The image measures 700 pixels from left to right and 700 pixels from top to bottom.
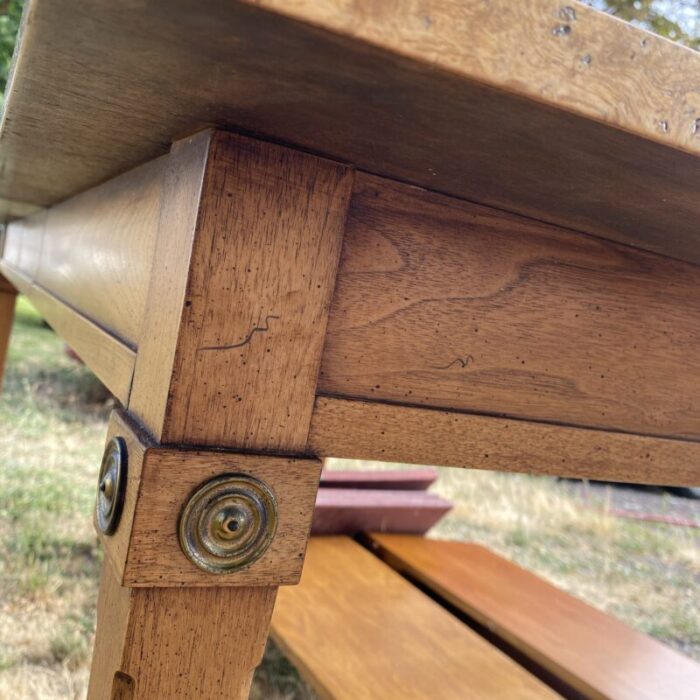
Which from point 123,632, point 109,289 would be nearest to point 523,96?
point 123,632

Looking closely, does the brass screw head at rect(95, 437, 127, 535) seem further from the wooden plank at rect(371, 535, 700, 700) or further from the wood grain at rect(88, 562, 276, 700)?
the wooden plank at rect(371, 535, 700, 700)

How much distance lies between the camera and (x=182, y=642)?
598 mm

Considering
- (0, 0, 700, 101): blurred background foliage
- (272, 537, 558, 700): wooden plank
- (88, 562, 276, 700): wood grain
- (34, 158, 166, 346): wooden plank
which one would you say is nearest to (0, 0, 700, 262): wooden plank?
(34, 158, 166, 346): wooden plank

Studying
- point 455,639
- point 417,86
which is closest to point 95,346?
point 417,86

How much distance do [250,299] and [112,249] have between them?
0.47m

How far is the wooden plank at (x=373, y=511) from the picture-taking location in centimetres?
211

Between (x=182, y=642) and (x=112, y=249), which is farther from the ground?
(x=112, y=249)

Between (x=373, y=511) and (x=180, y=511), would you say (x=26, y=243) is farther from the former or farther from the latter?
(x=180, y=511)

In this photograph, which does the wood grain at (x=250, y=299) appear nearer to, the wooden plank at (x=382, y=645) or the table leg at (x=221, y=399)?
the table leg at (x=221, y=399)

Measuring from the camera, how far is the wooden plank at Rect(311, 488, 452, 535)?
2105mm

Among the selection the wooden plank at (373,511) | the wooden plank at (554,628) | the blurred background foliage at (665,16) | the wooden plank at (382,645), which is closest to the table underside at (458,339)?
the wooden plank at (382,645)

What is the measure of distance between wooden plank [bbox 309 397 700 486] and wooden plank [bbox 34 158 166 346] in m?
0.21

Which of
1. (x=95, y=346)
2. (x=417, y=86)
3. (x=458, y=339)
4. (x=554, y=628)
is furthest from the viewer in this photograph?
(x=554, y=628)

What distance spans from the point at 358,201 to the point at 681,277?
Answer: 0.36 meters
